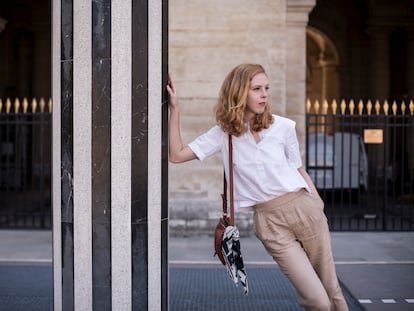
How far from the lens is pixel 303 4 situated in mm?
10938

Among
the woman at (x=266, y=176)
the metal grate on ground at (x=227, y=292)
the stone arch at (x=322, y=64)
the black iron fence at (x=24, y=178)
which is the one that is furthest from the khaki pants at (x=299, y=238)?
the stone arch at (x=322, y=64)

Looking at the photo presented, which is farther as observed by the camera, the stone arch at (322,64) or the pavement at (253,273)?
the stone arch at (322,64)

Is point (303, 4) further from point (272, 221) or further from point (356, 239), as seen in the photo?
point (272, 221)

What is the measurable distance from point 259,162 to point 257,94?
0.37 meters

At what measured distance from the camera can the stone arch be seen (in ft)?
81.7

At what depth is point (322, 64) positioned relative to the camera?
26.3m

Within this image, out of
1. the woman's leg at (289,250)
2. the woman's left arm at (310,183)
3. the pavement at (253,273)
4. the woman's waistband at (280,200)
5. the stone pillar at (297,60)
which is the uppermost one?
the stone pillar at (297,60)

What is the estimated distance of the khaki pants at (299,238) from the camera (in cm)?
377

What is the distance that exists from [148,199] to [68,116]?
63 cm

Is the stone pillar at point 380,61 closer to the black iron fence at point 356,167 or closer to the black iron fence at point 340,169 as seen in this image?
the black iron fence at point 340,169

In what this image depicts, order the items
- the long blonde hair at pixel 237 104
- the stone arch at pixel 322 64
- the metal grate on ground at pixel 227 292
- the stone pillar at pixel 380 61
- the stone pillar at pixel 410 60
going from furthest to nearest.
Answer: the stone arch at pixel 322 64
the stone pillar at pixel 410 60
the stone pillar at pixel 380 61
the metal grate on ground at pixel 227 292
the long blonde hair at pixel 237 104

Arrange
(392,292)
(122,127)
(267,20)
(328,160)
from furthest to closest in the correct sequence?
(328,160) < (267,20) < (392,292) < (122,127)

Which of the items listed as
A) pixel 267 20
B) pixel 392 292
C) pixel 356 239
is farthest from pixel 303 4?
pixel 392 292

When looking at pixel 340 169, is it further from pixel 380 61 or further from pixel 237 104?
pixel 237 104
